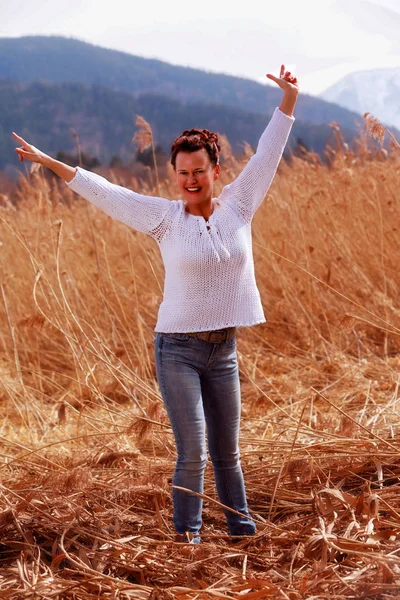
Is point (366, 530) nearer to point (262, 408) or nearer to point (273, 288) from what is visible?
point (262, 408)

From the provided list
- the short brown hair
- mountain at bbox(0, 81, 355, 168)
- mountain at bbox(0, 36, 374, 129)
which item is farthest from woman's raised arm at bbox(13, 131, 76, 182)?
mountain at bbox(0, 36, 374, 129)

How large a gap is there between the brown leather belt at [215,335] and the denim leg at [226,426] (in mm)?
25

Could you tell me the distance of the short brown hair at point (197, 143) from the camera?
2.39 metres

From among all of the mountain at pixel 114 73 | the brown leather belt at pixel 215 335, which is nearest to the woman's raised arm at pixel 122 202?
the brown leather belt at pixel 215 335

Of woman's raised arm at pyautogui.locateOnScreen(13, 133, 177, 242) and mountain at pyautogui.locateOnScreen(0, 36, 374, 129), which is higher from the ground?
mountain at pyautogui.locateOnScreen(0, 36, 374, 129)

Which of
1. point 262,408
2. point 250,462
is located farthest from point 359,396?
point 250,462

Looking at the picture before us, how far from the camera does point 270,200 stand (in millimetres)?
5520

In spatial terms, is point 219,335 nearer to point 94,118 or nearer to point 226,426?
point 226,426

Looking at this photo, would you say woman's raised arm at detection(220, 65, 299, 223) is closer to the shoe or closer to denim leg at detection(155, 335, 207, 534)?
denim leg at detection(155, 335, 207, 534)

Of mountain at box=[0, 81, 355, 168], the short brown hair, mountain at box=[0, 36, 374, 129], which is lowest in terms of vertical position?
the short brown hair

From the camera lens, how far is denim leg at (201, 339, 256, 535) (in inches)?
94.0

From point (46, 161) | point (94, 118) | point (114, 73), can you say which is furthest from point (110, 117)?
point (46, 161)

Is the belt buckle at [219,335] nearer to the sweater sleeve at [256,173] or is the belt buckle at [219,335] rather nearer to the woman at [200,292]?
the woman at [200,292]

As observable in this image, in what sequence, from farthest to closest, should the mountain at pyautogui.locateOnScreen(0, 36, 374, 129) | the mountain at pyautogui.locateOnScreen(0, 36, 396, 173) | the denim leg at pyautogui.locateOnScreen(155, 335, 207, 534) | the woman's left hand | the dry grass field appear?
the mountain at pyautogui.locateOnScreen(0, 36, 374, 129)
the mountain at pyautogui.locateOnScreen(0, 36, 396, 173)
the woman's left hand
the denim leg at pyautogui.locateOnScreen(155, 335, 207, 534)
the dry grass field
